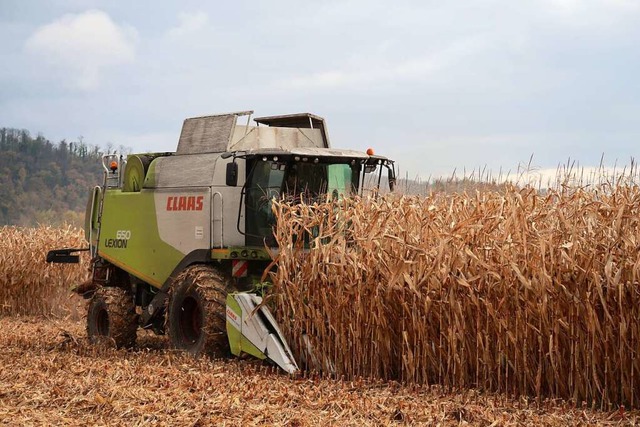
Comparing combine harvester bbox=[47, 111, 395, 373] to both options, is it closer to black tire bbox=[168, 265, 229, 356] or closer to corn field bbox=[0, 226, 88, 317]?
black tire bbox=[168, 265, 229, 356]

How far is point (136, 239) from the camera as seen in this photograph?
1262cm

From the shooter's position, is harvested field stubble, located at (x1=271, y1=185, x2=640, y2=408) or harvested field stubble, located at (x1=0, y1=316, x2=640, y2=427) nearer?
harvested field stubble, located at (x1=0, y1=316, x2=640, y2=427)

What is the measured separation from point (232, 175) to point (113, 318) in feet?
10.6

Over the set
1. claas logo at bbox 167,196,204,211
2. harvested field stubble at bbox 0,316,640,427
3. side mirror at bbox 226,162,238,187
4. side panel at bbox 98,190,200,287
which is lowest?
harvested field stubble at bbox 0,316,640,427

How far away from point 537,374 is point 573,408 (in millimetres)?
469

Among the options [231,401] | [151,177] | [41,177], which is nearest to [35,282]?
[151,177]

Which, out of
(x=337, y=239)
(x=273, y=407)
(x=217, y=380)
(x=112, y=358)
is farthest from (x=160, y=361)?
(x=273, y=407)

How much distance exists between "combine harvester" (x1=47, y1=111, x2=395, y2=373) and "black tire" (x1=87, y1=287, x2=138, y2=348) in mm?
14

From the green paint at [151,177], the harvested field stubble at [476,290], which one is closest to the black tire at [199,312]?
the harvested field stubble at [476,290]

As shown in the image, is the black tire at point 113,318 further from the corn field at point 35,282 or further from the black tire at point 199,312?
the corn field at point 35,282

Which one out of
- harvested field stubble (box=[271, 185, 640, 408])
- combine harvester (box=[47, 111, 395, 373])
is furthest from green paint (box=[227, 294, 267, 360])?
harvested field stubble (box=[271, 185, 640, 408])

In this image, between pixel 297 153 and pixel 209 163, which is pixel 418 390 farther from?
pixel 209 163

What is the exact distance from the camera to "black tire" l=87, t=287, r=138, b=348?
1249 centimetres

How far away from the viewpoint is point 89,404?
301 inches
